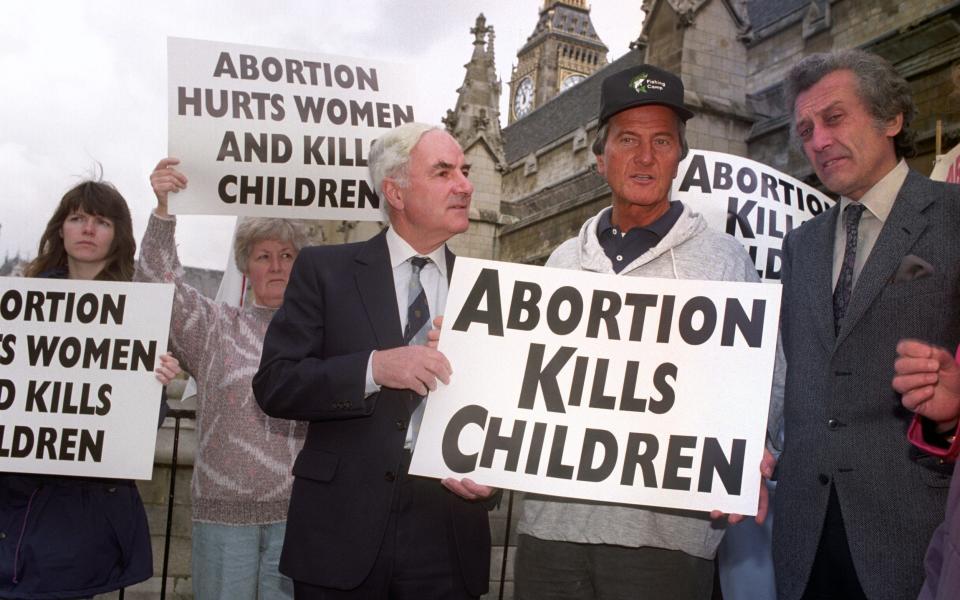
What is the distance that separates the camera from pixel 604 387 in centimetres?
256

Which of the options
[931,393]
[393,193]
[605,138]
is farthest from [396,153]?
[931,393]

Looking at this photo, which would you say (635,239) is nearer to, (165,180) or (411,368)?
(411,368)

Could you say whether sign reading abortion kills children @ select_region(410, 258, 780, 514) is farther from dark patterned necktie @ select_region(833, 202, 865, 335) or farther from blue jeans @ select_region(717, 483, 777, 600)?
blue jeans @ select_region(717, 483, 777, 600)

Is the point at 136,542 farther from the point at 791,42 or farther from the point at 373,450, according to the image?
the point at 791,42

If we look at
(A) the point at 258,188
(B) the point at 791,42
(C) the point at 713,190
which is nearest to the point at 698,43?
(B) the point at 791,42

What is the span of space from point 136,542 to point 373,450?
55.6 inches

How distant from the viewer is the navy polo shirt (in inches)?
111

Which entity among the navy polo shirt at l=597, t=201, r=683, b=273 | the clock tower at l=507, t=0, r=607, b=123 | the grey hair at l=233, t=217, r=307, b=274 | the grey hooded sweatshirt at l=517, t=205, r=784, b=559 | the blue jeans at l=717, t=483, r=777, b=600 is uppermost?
the clock tower at l=507, t=0, r=607, b=123

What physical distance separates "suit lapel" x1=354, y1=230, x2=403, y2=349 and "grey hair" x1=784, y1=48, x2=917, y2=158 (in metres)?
1.63

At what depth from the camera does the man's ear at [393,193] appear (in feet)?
9.82

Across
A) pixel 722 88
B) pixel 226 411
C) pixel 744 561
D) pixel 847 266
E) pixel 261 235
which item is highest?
pixel 722 88

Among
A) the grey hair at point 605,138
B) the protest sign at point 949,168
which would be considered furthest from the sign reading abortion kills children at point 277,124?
the protest sign at point 949,168

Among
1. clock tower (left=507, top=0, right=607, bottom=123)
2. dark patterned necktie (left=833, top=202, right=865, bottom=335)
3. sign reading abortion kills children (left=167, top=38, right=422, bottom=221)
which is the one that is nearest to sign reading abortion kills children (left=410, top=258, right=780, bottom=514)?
dark patterned necktie (left=833, top=202, right=865, bottom=335)

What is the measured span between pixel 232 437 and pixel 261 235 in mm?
1020
